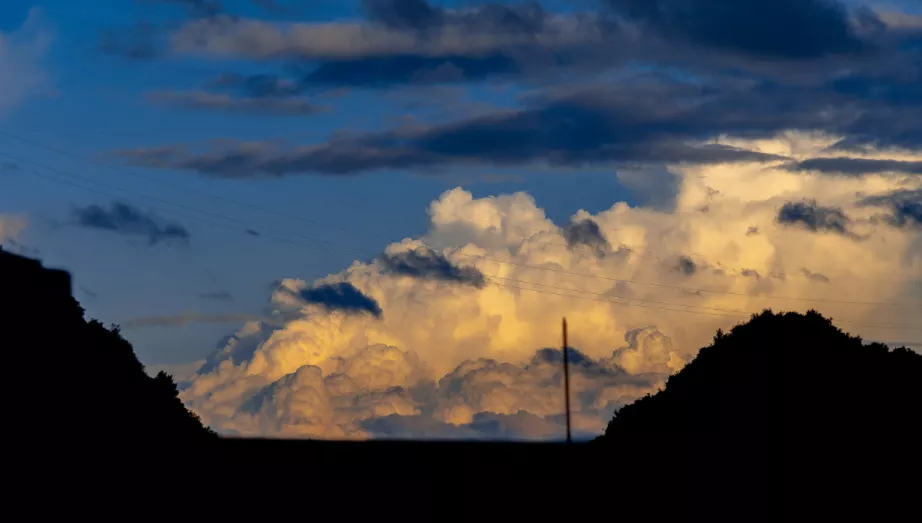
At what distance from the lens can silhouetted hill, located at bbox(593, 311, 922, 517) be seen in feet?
177

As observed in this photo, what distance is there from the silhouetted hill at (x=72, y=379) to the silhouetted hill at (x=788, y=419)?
2118cm

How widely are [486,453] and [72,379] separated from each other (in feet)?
61.9

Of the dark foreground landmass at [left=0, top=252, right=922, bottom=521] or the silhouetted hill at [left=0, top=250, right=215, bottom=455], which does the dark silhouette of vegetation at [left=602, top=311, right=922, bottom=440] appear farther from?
the silhouetted hill at [left=0, top=250, right=215, bottom=455]

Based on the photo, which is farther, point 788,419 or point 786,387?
point 786,387

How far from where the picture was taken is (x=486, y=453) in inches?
2023

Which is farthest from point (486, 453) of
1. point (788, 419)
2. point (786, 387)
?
point (786, 387)

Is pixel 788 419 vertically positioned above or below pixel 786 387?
below

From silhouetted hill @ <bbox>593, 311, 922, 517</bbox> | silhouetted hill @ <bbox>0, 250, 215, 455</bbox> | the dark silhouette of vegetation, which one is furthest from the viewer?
the dark silhouette of vegetation

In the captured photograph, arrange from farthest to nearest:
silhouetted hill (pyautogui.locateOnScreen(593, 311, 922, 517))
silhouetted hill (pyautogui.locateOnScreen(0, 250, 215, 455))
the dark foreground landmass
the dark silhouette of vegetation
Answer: the dark silhouette of vegetation < silhouetted hill (pyautogui.locateOnScreen(593, 311, 922, 517)) < silhouetted hill (pyautogui.locateOnScreen(0, 250, 215, 455)) < the dark foreground landmass

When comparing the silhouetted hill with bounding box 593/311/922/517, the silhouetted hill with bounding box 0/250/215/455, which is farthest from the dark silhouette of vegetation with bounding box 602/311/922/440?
the silhouetted hill with bounding box 0/250/215/455

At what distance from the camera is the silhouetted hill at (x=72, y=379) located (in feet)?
173

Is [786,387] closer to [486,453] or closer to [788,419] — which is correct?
[788,419]

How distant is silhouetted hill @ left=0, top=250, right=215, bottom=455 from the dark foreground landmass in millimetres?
96

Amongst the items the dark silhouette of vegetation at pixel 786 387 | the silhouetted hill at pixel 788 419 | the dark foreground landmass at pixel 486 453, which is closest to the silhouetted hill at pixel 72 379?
the dark foreground landmass at pixel 486 453
